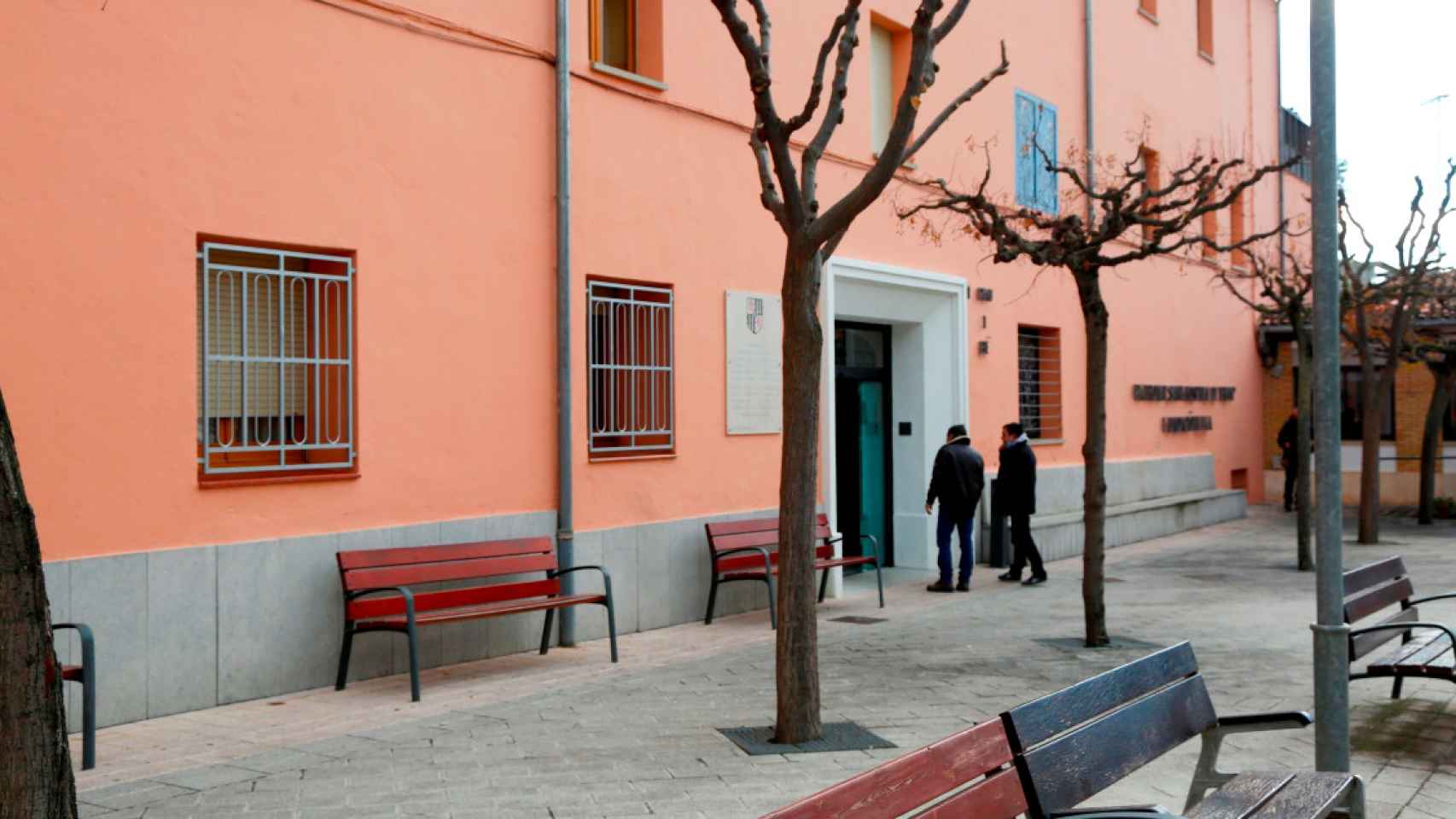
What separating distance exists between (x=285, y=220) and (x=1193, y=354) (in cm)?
1719

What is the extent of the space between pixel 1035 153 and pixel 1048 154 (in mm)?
640

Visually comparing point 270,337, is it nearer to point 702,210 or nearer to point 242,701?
point 242,701

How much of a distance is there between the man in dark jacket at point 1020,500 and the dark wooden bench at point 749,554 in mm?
2474

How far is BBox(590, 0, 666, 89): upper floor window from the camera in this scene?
11.4 metres

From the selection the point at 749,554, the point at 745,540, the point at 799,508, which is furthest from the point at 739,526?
the point at 799,508

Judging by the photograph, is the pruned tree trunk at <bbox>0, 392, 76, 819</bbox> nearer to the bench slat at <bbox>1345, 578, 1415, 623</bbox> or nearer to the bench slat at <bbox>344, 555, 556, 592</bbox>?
the bench slat at <bbox>344, 555, 556, 592</bbox>

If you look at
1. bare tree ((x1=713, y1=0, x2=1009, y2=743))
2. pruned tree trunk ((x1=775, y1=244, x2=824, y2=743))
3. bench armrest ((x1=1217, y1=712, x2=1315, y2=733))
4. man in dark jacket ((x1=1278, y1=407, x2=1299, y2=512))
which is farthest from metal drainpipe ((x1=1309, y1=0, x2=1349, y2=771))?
man in dark jacket ((x1=1278, y1=407, x2=1299, y2=512))

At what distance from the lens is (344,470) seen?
8.73 meters

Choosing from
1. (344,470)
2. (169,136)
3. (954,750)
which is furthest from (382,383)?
(954,750)

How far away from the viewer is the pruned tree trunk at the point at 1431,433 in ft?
66.0

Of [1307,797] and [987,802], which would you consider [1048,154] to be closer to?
[1307,797]

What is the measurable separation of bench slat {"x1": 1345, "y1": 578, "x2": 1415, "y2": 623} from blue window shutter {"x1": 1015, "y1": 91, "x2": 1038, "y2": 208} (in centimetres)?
939

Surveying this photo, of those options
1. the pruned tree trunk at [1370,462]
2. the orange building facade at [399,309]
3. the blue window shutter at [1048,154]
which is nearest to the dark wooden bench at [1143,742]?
the orange building facade at [399,309]

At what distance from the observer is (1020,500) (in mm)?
13938
